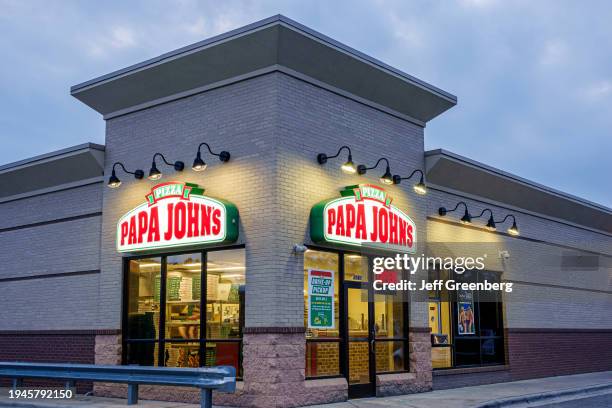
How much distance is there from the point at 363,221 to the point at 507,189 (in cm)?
693

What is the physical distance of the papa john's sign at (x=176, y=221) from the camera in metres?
13.5

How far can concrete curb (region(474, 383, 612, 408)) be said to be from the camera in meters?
14.1

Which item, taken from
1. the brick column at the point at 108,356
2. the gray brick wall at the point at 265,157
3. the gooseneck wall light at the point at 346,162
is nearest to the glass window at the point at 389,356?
the gray brick wall at the point at 265,157

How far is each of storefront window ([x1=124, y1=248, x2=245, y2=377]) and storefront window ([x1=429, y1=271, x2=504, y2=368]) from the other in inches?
215


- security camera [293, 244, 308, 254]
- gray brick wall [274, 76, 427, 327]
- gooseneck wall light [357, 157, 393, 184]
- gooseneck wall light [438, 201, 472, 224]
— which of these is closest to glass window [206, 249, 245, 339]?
gray brick wall [274, 76, 427, 327]

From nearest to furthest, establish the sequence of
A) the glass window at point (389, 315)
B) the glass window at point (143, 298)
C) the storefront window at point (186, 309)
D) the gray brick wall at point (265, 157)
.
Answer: the gray brick wall at point (265, 157)
the storefront window at point (186, 309)
the glass window at point (143, 298)
the glass window at point (389, 315)

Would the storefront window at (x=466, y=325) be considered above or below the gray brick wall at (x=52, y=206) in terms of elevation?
below

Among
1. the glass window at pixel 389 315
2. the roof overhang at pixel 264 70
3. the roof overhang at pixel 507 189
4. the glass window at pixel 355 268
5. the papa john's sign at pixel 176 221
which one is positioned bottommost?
the glass window at pixel 389 315

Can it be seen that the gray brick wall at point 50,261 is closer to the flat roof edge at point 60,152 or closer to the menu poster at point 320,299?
the flat roof edge at point 60,152

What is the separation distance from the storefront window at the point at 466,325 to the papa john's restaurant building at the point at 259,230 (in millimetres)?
52

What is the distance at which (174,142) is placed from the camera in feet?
50.0

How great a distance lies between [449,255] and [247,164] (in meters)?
6.45

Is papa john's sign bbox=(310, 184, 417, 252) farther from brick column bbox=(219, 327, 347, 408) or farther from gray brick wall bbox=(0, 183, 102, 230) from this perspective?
gray brick wall bbox=(0, 183, 102, 230)

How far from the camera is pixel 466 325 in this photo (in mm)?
18172
